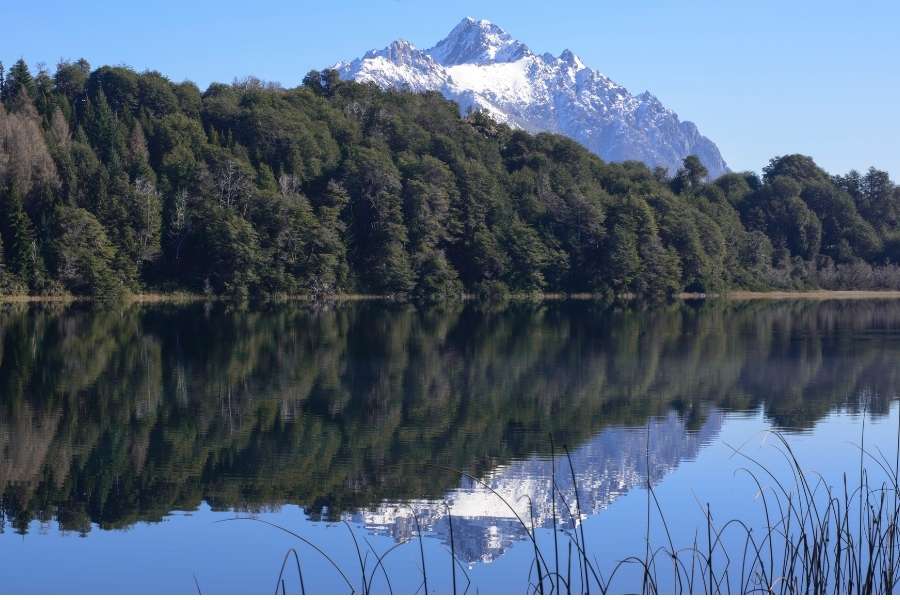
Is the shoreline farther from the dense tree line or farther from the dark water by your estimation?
the dark water

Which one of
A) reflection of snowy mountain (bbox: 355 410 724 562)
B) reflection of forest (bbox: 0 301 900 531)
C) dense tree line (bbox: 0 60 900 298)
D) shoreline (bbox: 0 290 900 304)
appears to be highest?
dense tree line (bbox: 0 60 900 298)

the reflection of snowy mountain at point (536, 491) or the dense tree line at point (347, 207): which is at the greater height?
the dense tree line at point (347, 207)

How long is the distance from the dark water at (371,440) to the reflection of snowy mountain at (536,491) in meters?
0.05

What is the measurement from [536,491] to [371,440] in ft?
13.0

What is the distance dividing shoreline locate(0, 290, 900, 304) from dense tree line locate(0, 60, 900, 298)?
0.66 metres

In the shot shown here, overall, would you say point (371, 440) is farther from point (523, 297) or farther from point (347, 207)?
point (347, 207)

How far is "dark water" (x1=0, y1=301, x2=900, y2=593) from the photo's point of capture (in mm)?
10992

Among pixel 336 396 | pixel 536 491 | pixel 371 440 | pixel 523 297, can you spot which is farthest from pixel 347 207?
pixel 536 491

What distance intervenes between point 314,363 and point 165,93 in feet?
197

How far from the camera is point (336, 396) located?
21.4 m

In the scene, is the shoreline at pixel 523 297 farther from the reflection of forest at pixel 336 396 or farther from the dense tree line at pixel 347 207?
the reflection of forest at pixel 336 396

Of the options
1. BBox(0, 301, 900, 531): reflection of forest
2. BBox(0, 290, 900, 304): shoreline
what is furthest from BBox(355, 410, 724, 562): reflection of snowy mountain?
BBox(0, 290, 900, 304): shoreline

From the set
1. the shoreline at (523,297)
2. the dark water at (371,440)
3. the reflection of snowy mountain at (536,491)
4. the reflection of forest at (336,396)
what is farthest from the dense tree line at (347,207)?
the reflection of snowy mountain at (536,491)

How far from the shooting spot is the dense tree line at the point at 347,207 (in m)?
64.8
